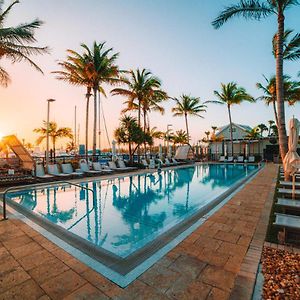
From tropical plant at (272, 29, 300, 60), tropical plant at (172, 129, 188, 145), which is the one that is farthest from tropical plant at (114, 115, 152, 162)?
tropical plant at (172, 129, 188, 145)

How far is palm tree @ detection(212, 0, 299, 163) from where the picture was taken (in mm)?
6945

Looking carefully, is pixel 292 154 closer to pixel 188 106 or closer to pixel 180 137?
pixel 188 106

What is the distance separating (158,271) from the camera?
2756 mm

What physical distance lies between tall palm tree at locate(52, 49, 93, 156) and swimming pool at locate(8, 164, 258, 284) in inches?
365

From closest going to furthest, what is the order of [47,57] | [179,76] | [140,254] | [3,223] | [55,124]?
[140,254] → [3,223] → [47,57] → [179,76] → [55,124]

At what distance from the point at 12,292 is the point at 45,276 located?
0.38 meters

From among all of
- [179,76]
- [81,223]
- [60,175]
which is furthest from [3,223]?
[179,76]

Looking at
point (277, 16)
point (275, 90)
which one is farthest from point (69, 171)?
point (275, 90)

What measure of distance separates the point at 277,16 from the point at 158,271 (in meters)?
9.50

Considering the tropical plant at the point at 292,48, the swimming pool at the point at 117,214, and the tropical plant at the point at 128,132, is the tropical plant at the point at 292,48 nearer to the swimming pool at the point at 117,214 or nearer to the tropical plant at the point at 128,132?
the swimming pool at the point at 117,214

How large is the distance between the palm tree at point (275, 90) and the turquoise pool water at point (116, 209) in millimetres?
17675

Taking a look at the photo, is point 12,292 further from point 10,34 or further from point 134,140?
point 134,140

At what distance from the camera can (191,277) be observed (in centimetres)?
258

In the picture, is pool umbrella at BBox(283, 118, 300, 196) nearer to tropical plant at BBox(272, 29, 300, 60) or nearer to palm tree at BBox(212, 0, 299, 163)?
palm tree at BBox(212, 0, 299, 163)
